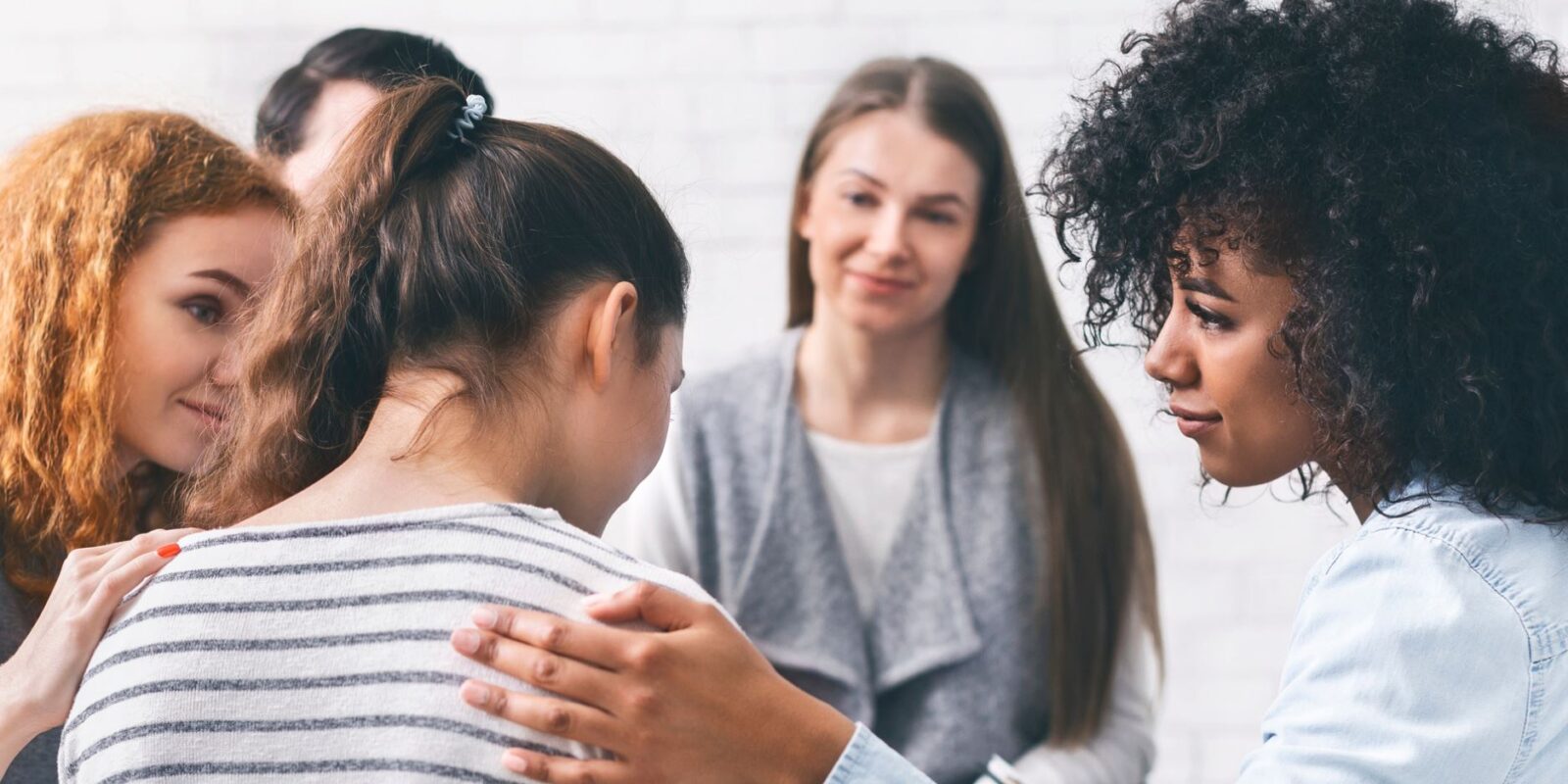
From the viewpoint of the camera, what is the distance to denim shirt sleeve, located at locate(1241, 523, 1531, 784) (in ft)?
2.79

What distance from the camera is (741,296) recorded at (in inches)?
86.9

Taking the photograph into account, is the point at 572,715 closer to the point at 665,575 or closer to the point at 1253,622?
the point at 665,575

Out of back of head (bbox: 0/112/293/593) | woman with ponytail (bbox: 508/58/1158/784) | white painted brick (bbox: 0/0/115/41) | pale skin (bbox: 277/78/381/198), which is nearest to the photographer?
back of head (bbox: 0/112/293/593)

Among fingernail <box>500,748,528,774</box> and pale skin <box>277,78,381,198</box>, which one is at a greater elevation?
pale skin <box>277,78,381,198</box>

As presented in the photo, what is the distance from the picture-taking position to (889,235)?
1.70 meters

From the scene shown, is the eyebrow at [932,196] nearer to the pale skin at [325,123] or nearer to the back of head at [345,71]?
the back of head at [345,71]

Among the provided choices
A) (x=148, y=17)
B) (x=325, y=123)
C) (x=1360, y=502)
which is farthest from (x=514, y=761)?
(x=148, y=17)

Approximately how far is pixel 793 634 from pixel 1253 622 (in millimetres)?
900

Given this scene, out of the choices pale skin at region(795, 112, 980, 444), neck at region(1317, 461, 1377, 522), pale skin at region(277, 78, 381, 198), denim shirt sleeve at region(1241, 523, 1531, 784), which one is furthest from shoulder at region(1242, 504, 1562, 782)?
pale skin at region(277, 78, 381, 198)

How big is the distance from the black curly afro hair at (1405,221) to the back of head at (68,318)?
791 millimetres

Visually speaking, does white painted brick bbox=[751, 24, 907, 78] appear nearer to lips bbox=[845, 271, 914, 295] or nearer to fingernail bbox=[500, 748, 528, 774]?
lips bbox=[845, 271, 914, 295]

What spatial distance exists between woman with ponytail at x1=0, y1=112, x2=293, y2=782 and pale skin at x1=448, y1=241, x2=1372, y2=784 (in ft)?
1.57

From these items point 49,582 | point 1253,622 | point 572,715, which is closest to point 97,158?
point 49,582

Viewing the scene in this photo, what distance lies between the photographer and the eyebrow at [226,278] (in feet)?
3.74
